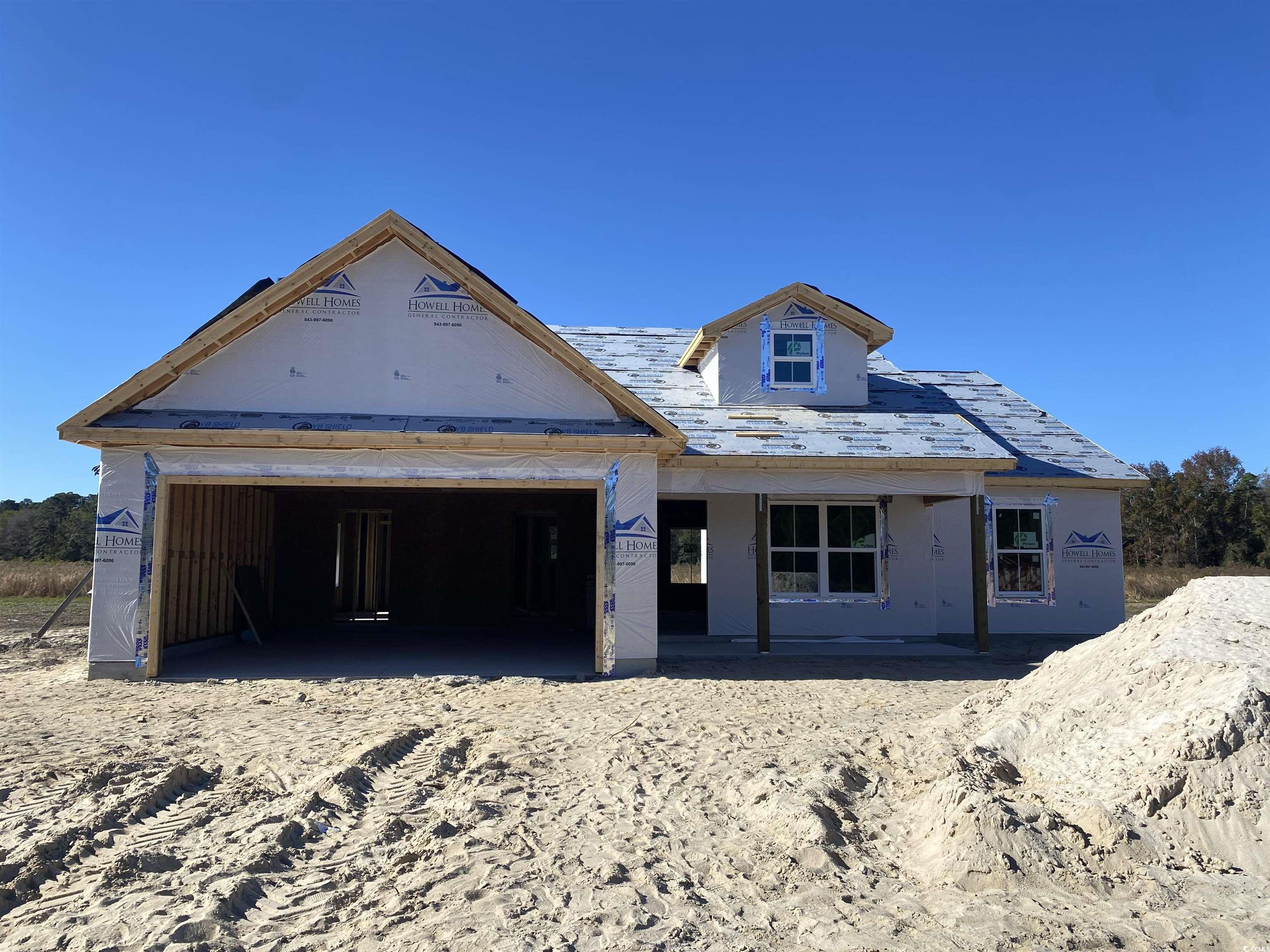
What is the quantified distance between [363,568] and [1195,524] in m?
33.0

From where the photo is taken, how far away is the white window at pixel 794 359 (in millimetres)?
14336

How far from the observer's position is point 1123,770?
5082 mm

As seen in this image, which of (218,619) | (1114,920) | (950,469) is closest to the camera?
(1114,920)

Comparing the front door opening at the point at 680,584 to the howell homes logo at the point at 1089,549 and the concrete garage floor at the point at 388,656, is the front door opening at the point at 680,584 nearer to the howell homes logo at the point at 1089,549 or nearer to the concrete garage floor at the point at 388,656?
the concrete garage floor at the point at 388,656

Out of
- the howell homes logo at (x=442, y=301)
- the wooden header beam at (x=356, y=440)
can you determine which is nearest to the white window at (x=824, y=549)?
the wooden header beam at (x=356, y=440)

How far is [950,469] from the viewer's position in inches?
471

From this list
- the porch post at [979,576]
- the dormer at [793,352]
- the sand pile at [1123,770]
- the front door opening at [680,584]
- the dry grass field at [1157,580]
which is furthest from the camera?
the dry grass field at [1157,580]

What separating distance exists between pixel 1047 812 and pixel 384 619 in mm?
14616

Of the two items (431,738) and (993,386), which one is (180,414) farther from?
(993,386)

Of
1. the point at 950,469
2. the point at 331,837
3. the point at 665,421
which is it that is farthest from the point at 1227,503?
the point at 331,837

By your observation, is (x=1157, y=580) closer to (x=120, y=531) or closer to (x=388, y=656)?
(x=388, y=656)

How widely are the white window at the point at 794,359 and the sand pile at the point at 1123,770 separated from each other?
823 centimetres

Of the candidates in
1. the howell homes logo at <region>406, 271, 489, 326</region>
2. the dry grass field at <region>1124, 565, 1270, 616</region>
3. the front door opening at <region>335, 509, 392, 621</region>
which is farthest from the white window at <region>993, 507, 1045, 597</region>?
the front door opening at <region>335, 509, 392, 621</region>

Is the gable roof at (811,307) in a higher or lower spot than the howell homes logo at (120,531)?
higher
